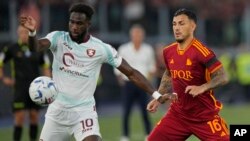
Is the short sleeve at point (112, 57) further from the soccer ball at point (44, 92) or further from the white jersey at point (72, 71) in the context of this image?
the soccer ball at point (44, 92)

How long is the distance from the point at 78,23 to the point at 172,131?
1834mm

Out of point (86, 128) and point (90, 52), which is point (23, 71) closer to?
point (90, 52)

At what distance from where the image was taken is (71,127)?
9.66 meters

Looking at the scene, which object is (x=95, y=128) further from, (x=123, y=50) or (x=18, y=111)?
(x=123, y=50)

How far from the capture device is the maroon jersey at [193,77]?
9812mm

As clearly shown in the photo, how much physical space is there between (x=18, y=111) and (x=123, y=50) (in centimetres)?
296

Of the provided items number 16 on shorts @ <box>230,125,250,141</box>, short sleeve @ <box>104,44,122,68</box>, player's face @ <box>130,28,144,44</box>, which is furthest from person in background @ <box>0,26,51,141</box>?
number 16 on shorts @ <box>230,125,250,141</box>

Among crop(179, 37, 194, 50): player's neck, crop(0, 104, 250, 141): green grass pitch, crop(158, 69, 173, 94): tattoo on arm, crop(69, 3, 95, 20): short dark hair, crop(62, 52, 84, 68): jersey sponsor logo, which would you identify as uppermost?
crop(69, 3, 95, 20): short dark hair

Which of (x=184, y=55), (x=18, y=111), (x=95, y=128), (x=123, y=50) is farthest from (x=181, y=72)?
(x=123, y=50)

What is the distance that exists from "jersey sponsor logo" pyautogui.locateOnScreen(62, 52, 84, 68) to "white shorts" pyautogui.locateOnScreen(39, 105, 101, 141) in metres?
0.57

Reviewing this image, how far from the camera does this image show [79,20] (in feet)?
31.3

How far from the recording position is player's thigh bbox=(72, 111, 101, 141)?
9.52 metres

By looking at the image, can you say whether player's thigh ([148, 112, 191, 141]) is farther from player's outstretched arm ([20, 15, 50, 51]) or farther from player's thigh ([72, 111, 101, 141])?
player's outstretched arm ([20, 15, 50, 51])

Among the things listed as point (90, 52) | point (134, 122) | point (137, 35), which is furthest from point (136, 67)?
point (90, 52)
